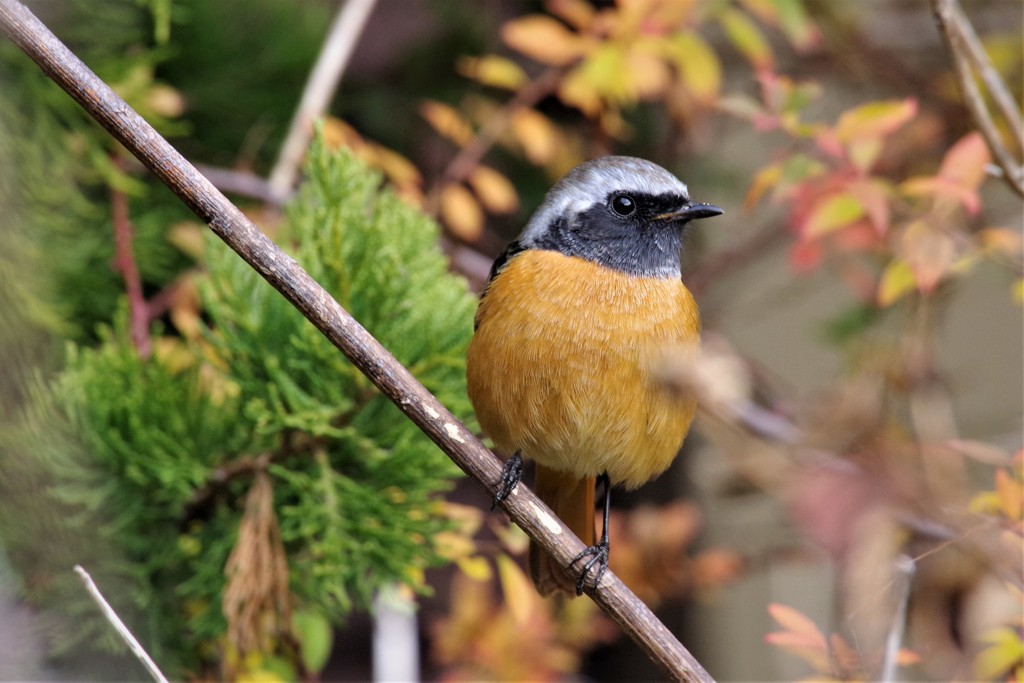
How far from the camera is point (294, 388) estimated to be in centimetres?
253

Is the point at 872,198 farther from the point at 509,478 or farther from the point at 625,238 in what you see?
the point at 509,478

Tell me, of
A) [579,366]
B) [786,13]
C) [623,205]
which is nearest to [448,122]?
[623,205]

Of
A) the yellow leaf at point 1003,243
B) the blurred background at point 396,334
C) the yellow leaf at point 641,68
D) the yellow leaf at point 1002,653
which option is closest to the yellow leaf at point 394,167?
the blurred background at point 396,334

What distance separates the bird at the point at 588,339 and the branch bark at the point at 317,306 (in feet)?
0.57

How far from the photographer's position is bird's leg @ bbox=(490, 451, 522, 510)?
229cm

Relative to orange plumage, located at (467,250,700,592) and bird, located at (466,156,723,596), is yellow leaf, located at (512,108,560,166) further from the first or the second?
orange plumage, located at (467,250,700,592)

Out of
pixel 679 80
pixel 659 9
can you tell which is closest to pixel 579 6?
pixel 659 9

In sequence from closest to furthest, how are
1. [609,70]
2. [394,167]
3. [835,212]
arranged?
[835,212] → [609,70] → [394,167]

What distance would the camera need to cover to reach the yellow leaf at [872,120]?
2793 mm

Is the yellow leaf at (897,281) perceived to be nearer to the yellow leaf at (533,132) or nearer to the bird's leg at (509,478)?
the bird's leg at (509,478)

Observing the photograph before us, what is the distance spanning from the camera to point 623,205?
3.06 metres

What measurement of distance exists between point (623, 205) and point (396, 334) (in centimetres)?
82

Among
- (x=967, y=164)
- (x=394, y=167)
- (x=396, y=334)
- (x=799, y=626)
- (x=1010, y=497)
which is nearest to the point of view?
(x=1010, y=497)

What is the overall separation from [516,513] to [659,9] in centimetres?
196
